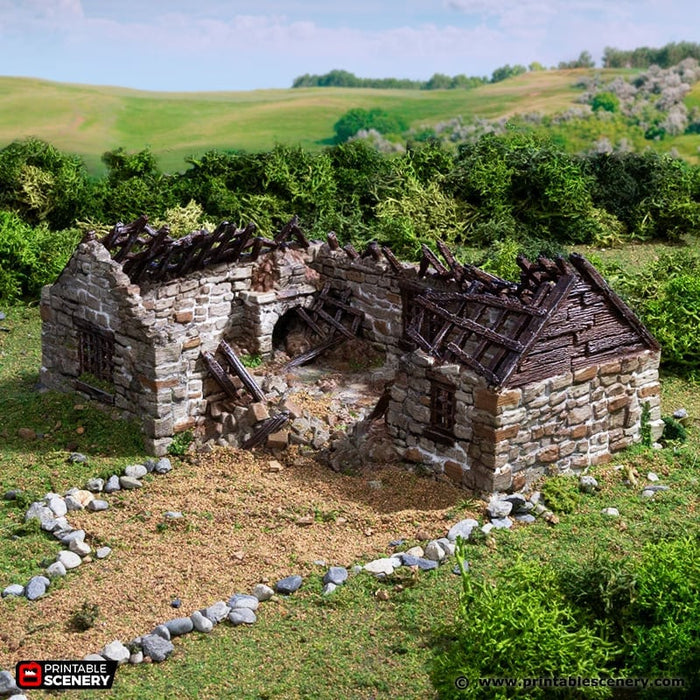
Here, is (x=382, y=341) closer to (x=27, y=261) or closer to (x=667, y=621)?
(x=27, y=261)

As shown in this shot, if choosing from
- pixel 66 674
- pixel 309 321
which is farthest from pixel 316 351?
pixel 66 674

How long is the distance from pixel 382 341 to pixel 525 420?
18.1 feet

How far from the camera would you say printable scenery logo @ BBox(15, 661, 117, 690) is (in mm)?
10883

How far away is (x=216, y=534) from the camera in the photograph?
14.0 meters

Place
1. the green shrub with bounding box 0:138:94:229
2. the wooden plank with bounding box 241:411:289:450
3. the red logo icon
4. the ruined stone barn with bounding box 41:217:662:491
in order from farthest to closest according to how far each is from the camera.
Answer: the green shrub with bounding box 0:138:94:229 → the wooden plank with bounding box 241:411:289:450 → the ruined stone barn with bounding box 41:217:662:491 → the red logo icon

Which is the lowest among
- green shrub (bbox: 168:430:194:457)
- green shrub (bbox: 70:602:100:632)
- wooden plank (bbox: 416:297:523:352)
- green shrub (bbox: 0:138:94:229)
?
green shrub (bbox: 70:602:100:632)

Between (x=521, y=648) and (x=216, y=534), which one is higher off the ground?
(x=521, y=648)

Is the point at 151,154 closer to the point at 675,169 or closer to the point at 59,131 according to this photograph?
the point at 59,131

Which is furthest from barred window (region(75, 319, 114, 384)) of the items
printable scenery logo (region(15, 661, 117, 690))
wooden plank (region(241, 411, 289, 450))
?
printable scenery logo (region(15, 661, 117, 690))

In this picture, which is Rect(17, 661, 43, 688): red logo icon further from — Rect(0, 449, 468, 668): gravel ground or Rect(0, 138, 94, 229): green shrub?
Rect(0, 138, 94, 229): green shrub

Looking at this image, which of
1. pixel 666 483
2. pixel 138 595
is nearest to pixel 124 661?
pixel 138 595

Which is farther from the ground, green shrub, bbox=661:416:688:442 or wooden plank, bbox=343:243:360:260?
wooden plank, bbox=343:243:360:260

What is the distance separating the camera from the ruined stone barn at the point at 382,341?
47.9 ft

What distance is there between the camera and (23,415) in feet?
58.7
